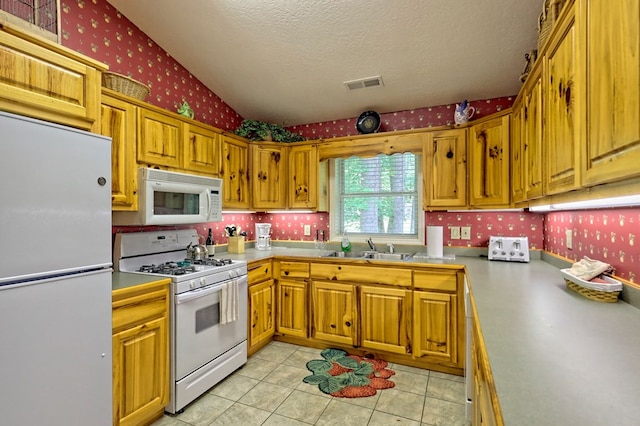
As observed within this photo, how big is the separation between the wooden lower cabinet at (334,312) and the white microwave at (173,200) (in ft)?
4.01

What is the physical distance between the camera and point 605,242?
5.40 ft

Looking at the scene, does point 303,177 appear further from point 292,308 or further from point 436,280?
point 436,280

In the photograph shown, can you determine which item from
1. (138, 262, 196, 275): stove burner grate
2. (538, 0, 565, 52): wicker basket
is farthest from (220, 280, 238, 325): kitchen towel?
(538, 0, 565, 52): wicker basket

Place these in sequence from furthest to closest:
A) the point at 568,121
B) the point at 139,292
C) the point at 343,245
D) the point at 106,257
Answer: the point at 343,245, the point at 139,292, the point at 106,257, the point at 568,121

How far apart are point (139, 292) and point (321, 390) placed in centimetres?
148

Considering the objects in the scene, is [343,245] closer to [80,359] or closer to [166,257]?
[166,257]

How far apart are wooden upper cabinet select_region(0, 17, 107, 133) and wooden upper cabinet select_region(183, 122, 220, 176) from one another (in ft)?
3.00

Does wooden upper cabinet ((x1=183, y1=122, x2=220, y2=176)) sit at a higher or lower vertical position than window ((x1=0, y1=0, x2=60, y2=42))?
lower

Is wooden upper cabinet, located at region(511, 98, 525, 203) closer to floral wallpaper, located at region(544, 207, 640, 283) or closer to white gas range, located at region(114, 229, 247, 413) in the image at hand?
floral wallpaper, located at region(544, 207, 640, 283)

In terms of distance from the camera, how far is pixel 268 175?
11.6 feet

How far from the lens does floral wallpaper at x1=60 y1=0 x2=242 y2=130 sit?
7.23 feet

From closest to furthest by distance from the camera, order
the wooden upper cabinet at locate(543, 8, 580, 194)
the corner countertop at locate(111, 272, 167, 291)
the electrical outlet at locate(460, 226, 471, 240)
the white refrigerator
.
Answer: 1. the wooden upper cabinet at locate(543, 8, 580, 194)
2. the white refrigerator
3. the corner countertop at locate(111, 272, 167, 291)
4. the electrical outlet at locate(460, 226, 471, 240)

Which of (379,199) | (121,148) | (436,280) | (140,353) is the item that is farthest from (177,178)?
(436,280)

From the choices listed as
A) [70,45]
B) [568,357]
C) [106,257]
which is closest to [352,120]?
[70,45]
